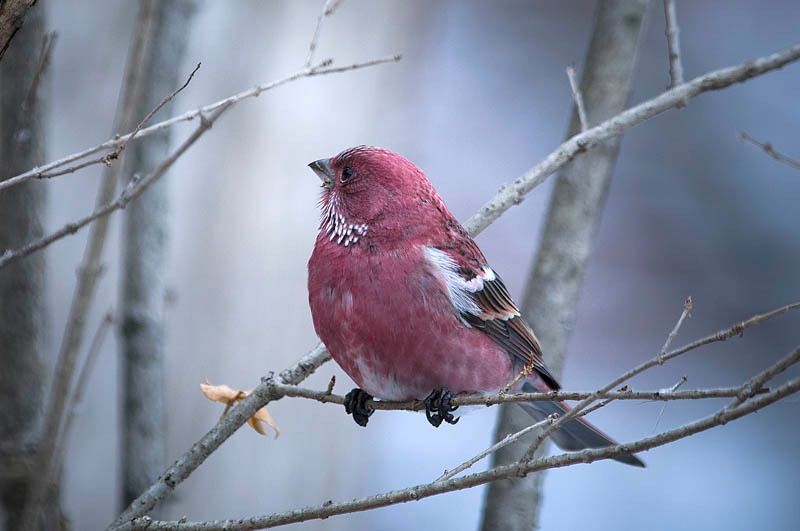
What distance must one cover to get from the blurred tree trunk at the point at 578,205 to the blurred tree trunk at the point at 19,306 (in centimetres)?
176

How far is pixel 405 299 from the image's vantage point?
2898mm

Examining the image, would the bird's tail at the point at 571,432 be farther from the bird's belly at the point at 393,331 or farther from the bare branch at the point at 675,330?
the bare branch at the point at 675,330

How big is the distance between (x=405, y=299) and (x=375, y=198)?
0.47m

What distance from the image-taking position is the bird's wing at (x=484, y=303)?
3.04 metres

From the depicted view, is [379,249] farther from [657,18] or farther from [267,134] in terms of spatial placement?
[657,18]

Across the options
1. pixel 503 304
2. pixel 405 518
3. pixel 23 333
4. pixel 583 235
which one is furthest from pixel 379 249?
pixel 405 518

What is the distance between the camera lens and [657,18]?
7898 mm

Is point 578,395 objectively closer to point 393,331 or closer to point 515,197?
point 393,331

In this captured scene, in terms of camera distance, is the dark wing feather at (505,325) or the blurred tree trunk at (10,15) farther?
the dark wing feather at (505,325)

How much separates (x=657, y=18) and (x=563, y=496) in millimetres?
4070

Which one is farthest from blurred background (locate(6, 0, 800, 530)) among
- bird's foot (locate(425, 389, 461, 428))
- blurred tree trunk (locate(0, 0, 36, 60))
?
blurred tree trunk (locate(0, 0, 36, 60))

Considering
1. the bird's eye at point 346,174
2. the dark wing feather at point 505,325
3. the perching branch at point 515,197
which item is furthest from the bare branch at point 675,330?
the bird's eye at point 346,174

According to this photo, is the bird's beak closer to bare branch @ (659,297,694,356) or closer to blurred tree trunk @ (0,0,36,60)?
blurred tree trunk @ (0,0,36,60)

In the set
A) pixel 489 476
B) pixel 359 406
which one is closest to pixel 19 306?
Answer: pixel 359 406
